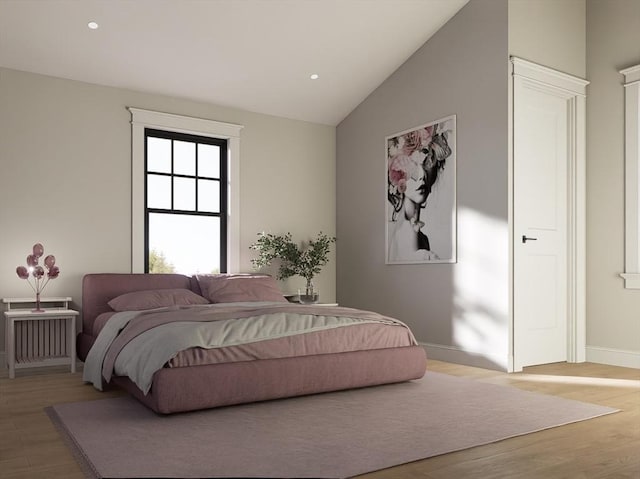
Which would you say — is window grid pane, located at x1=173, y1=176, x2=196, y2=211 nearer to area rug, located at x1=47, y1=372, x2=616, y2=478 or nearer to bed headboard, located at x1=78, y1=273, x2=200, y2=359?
bed headboard, located at x1=78, y1=273, x2=200, y2=359

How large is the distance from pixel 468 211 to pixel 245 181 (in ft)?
8.17

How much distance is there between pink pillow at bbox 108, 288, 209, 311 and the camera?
5000 mm

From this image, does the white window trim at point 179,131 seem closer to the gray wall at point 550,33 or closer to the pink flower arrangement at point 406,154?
the pink flower arrangement at point 406,154

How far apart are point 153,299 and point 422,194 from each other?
9.08ft

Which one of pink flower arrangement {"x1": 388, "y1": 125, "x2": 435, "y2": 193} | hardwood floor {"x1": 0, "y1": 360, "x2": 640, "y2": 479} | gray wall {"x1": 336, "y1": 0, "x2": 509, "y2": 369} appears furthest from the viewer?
pink flower arrangement {"x1": 388, "y1": 125, "x2": 435, "y2": 193}

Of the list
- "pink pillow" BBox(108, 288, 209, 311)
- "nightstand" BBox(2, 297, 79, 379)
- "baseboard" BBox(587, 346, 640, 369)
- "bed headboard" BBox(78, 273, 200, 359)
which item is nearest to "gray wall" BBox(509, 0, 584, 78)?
"baseboard" BBox(587, 346, 640, 369)

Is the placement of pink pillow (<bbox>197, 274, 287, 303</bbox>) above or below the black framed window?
below

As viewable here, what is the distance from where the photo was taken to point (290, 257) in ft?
Answer: 20.9

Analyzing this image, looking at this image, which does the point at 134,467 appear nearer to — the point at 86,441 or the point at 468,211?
the point at 86,441

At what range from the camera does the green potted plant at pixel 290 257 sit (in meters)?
6.31

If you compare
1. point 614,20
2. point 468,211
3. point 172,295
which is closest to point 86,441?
point 172,295

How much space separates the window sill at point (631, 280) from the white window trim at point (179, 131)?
3790 mm

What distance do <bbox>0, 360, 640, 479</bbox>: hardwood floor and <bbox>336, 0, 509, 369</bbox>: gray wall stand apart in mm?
1018

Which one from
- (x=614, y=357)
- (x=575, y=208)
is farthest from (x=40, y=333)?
(x=614, y=357)
